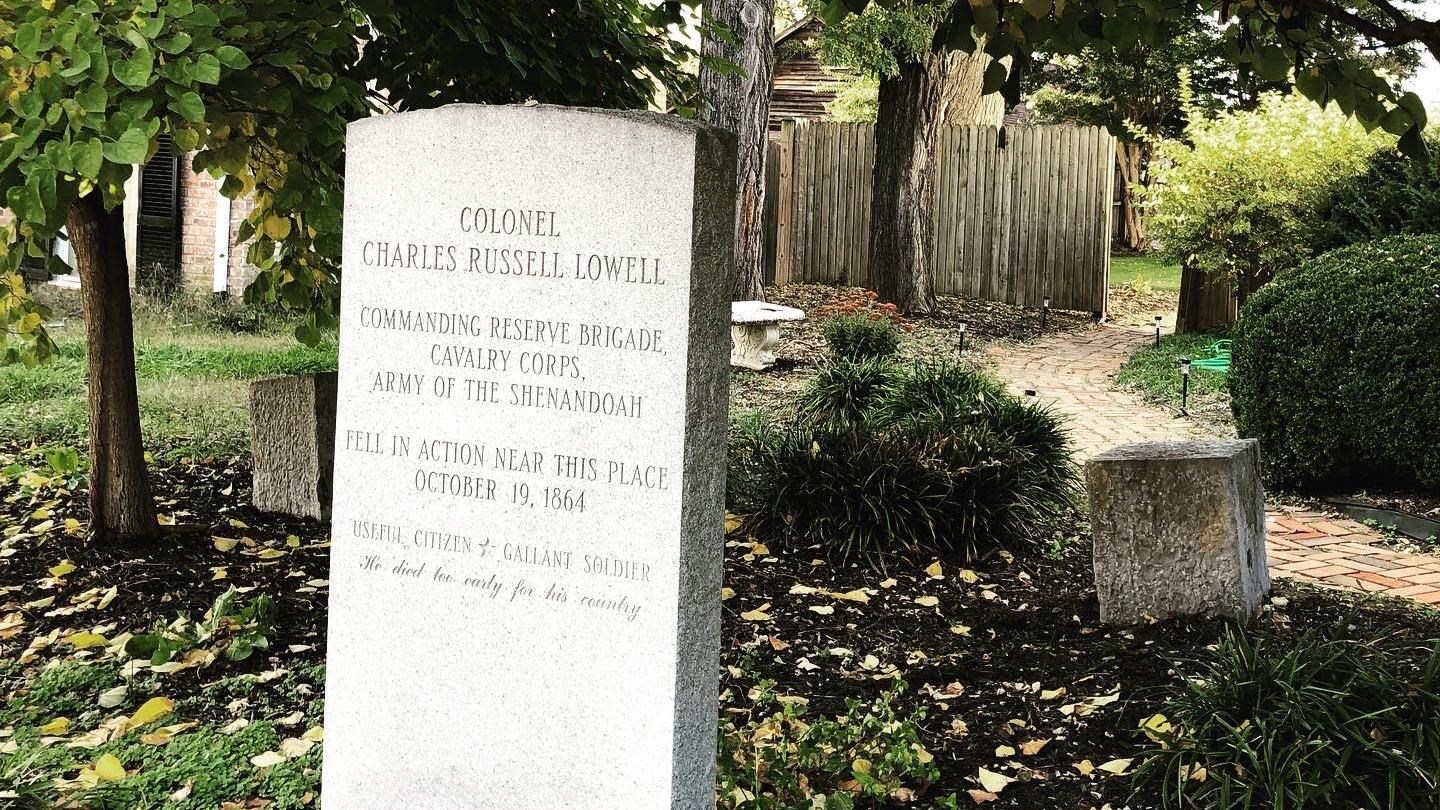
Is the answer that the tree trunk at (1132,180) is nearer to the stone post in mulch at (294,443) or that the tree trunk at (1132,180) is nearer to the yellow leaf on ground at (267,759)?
the stone post in mulch at (294,443)

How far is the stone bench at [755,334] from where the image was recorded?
11.4 metres

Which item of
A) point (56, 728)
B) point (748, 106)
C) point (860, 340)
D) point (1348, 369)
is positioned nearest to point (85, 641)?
point (56, 728)

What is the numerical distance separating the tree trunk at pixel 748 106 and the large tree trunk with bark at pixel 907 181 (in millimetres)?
3295

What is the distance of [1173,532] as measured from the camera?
504 cm

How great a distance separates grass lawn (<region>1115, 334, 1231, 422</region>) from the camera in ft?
34.2

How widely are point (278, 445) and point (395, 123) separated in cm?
353

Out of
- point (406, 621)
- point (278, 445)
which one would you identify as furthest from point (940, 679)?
point (278, 445)

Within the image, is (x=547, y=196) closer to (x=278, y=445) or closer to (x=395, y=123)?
(x=395, y=123)

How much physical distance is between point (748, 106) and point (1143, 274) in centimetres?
1488

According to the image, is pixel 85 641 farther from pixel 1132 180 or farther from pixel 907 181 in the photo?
pixel 1132 180

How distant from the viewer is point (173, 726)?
4312 mm

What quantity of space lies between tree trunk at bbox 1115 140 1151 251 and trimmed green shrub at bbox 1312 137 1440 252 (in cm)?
2019

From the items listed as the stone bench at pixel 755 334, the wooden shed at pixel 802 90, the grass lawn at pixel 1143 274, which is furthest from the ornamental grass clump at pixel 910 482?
the wooden shed at pixel 802 90

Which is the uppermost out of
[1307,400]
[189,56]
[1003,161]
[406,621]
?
[1003,161]
